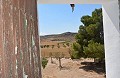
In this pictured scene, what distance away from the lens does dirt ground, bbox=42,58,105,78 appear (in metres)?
10.5

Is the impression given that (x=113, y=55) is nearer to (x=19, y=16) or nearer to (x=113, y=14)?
(x=113, y=14)

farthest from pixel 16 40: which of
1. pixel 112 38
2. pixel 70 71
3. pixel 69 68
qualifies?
pixel 69 68

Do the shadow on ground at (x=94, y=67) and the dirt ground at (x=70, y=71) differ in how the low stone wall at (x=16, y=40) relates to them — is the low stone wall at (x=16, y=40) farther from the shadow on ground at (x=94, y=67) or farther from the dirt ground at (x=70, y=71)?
the shadow on ground at (x=94, y=67)

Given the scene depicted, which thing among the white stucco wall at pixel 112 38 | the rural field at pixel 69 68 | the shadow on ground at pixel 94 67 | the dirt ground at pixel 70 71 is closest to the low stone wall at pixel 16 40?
the white stucco wall at pixel 112 38

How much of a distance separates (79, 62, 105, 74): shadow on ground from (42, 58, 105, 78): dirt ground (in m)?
0.10

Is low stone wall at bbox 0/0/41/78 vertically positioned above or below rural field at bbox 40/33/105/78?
above

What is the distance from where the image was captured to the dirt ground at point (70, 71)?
34.3ft

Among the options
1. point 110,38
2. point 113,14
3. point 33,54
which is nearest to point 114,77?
point 110,38

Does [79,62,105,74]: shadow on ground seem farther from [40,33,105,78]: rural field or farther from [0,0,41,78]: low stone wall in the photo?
[0,0,41,78]: low stone wall

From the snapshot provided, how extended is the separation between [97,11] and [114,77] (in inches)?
317

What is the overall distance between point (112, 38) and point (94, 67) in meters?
8.56

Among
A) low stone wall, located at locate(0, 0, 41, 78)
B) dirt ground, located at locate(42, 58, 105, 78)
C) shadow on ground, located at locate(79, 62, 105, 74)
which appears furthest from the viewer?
shadow on ground, located at locate(79, 62, 105, 74)

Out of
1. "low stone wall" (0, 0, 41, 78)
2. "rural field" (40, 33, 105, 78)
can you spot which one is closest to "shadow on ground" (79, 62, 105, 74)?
"rural field" (40, 33, 105, 78)

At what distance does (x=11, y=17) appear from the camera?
56 cm
